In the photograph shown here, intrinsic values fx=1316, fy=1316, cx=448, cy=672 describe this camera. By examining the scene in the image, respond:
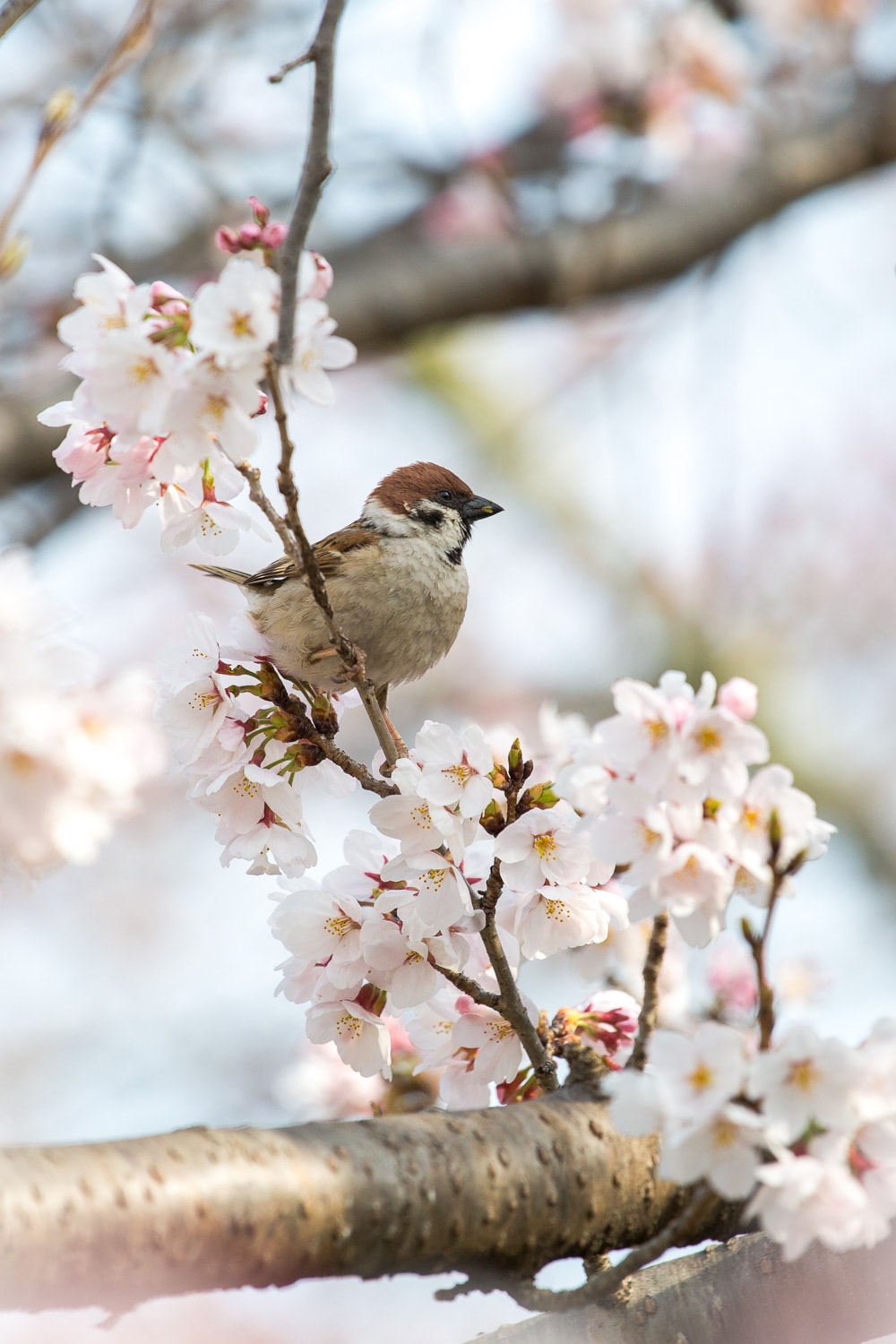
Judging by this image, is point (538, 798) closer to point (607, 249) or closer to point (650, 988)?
point (650, 988)

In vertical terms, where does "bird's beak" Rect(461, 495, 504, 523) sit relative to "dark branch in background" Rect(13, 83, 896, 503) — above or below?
below

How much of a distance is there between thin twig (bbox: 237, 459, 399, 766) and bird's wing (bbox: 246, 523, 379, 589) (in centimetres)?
99

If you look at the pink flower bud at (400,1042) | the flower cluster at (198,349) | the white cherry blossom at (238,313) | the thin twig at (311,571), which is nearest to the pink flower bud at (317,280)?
the flower cluster at (198,349)

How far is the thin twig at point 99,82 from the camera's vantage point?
148 centimetres

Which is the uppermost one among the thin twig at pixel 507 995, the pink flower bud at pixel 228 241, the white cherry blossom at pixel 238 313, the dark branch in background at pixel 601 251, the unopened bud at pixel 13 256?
the dark branch in background at pixel 601 251

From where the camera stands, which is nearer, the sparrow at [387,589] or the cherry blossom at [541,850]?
the cherry blossom at [541,850]

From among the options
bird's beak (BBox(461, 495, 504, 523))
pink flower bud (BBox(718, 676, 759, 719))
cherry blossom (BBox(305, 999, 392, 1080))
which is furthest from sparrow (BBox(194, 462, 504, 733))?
pink flower bud (BBox(718, 676, 759, 719))

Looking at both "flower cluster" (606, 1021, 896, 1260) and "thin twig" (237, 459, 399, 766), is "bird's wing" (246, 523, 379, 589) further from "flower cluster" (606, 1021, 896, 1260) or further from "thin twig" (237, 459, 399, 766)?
"flower cluster" (606, 1021, 896, 1260)

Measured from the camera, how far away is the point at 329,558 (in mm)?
3174

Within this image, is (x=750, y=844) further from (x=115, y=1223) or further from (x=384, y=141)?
(x=384, y=141)

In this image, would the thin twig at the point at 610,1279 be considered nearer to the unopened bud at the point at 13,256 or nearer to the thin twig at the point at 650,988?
the thin twig at the point at 650,988

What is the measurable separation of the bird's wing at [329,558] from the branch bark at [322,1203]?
1.61 meters

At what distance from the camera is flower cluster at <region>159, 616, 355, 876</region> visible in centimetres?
200

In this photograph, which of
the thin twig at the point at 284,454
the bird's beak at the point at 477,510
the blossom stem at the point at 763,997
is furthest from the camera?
the bird's beak at the point at 477,510
